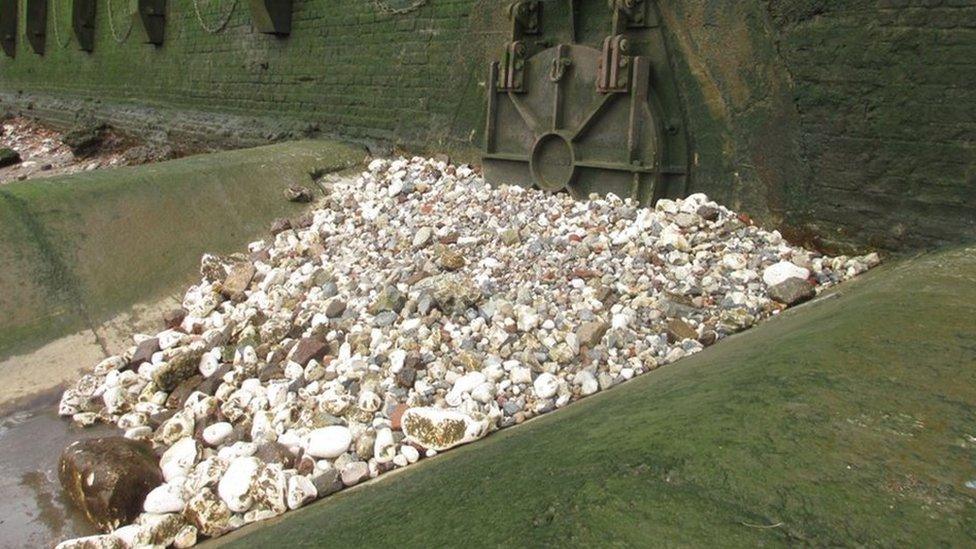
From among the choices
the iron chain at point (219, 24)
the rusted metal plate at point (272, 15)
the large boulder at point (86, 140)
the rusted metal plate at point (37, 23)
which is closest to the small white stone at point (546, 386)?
the rusted metal plate at point (272, 15)

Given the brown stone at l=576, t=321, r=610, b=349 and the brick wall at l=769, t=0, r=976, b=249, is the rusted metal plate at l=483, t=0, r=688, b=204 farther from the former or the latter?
the brown stone at l=576, t=321, r=610, b=349

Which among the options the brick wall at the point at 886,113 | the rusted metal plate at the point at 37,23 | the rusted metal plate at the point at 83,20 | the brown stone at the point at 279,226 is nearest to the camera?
the brick wall at the point at 886,113

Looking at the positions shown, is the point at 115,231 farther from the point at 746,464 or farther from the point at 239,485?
the point at 746,464

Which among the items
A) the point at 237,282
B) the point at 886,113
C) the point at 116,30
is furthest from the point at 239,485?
the point at 116,30

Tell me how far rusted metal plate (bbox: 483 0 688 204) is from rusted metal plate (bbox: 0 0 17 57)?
11.8m

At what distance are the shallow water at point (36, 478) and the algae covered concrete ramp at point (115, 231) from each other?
54 centimetres

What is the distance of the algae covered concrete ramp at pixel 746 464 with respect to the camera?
1239 mm

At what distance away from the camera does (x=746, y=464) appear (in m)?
1.38

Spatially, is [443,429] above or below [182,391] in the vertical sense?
above

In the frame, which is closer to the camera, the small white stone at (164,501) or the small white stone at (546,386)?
the small white stone at (164,501)

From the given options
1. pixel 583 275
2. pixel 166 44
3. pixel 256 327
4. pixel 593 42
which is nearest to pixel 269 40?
pixel 166 44

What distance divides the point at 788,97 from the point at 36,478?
11.4 feet

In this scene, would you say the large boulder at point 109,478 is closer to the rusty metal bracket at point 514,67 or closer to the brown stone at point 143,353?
the brown stone at point 143,353

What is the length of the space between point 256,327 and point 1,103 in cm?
1281
